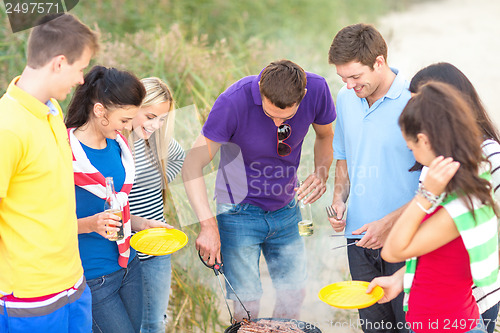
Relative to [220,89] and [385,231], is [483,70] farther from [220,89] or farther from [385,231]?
[385,231]

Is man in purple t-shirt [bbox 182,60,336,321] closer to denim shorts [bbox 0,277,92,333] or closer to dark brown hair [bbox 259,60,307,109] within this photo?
dark brown hair [bbox 259,60,307,109]

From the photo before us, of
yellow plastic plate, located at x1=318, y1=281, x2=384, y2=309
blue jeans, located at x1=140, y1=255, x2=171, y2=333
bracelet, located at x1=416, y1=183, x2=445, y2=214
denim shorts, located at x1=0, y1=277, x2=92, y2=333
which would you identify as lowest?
blue jeans, located at x1=140, y1=255, x2=171, y2=333

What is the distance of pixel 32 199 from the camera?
1.91m

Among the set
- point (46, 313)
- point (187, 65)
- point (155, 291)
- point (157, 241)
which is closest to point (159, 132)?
point (157, 241)

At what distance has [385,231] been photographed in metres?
2.64

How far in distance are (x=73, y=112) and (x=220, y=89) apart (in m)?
2.19

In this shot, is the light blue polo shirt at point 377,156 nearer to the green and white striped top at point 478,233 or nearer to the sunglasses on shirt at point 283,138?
the sunglasses on shirt at point 283,138

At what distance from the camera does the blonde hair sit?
9.48 ft

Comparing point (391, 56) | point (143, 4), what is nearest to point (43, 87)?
point (143, 4)

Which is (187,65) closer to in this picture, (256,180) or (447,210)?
(256,180)

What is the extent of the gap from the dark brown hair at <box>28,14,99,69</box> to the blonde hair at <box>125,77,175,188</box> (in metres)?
0.90

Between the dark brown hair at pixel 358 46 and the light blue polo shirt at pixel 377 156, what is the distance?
0.18m

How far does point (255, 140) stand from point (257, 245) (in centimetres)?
63

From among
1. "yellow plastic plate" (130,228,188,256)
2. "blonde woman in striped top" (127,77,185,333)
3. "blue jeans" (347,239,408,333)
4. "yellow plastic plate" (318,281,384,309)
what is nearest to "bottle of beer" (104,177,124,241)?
"yellow plastic plate" (130,228,188,256)
